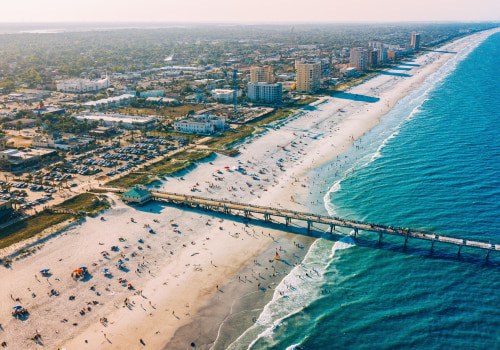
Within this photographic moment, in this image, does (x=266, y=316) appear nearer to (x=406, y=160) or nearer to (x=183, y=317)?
(x=183, y=317)

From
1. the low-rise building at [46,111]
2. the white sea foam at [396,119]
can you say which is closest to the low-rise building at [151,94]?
the low-rise building at [46,111]

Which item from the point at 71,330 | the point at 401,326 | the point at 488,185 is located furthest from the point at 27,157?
the point at 488,185

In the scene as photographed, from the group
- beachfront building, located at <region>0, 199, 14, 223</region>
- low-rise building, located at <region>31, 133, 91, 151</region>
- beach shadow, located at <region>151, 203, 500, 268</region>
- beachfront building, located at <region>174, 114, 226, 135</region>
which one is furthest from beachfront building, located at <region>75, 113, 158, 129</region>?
beach shadow, located at <region>151, 203, 500, 268</region>

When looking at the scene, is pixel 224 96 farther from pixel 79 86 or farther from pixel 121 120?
pixel 79 86

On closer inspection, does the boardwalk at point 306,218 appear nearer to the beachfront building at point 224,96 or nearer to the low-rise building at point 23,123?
the low-rise building at point 23,123

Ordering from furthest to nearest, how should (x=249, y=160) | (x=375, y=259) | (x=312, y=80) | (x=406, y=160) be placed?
(x=312, y=80) < (x=249, y=160) < (x=406, y=160) < (x=375, y=259)

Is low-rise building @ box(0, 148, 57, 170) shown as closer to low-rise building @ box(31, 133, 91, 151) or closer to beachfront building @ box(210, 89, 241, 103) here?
low-rise building @ box(31, 133, 91, 151)
